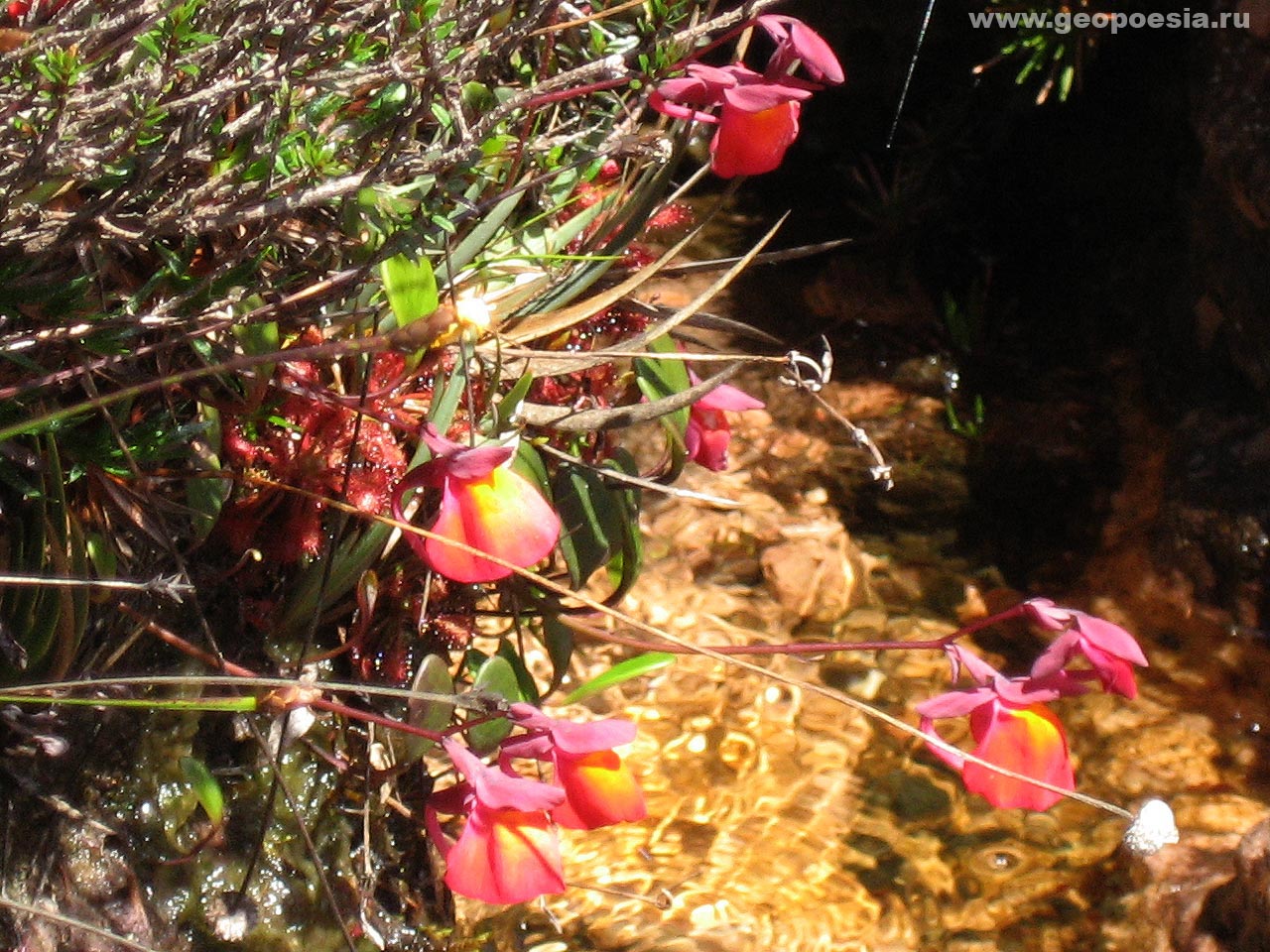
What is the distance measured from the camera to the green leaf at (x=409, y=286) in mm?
1198

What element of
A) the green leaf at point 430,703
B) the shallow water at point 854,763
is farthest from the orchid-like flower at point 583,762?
the shallow water at point 854,763

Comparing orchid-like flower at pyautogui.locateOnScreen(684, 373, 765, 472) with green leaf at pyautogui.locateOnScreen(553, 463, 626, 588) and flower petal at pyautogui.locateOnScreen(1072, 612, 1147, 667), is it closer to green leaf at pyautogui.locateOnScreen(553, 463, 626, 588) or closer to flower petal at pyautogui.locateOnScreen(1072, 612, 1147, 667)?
green leaf at pyautogui.locateOnScreen(553, 463, 626, 588)

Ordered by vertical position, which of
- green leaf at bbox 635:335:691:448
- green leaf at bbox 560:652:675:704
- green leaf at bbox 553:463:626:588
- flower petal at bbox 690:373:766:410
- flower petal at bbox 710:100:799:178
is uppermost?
flower petal at bbox 710:100:799:178

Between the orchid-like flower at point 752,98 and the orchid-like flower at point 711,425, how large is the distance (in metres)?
0.29

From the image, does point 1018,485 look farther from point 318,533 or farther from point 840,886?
point 318,533

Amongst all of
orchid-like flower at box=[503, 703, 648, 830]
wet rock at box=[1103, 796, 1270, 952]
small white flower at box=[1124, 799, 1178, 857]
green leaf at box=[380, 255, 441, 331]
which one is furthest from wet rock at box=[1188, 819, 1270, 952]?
green leaf at box=[380, 255, 441, 331]

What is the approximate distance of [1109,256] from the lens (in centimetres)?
317

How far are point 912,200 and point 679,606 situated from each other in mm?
1441

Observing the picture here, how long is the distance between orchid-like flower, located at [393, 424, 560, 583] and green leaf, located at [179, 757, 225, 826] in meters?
0.35

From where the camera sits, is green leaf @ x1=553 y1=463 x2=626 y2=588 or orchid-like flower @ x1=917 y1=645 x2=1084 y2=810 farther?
green leaf @ x1=553 y1=463 x2=626 y2=588

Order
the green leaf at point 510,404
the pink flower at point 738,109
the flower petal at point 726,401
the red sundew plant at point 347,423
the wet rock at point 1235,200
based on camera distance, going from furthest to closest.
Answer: the wet rock at point 1235,200 → the flower petal at point 726,401 → the pink flower at point 738,109 → the green leaf at point 510,404 → the red sundew plant at point 347,423

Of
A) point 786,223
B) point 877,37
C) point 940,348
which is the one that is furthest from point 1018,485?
point 877,37

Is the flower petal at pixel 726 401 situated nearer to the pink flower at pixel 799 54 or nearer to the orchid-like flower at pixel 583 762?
the pink flower at pixel 799 54

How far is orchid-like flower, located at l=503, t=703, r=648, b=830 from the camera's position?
118 centimetres
